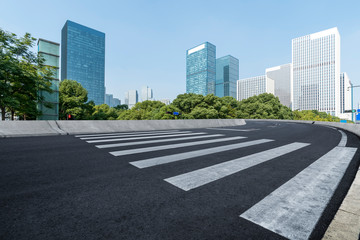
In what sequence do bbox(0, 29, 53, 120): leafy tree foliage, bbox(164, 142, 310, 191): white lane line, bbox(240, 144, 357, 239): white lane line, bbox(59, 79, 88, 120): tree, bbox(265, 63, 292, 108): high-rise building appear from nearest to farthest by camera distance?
1. bbox(240, 144, 357, 239): white lane line
2. bbox(164, 142, 310, 191): white lane line
3. bbox(0, 29, 53, 120): leafy tree foliage
4. bbox(59, 79, 88, 120): tree
5. bbox(265, 63, 292, 108): high-rise building

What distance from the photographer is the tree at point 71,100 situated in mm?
29875

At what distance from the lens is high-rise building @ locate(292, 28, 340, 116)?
135 metres

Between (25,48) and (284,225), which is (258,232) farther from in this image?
(25,48)

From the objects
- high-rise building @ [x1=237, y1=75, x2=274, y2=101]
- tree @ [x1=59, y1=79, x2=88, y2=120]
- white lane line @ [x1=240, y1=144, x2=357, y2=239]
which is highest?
high-rise building @ [x1=237, y1=75, x2=274, y2=101]

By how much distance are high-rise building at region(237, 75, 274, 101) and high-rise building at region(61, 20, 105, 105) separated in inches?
6142

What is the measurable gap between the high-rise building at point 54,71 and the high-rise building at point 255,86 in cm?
17193

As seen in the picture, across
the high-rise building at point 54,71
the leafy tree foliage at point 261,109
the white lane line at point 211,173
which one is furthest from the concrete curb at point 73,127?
the leafy tree foliage at point 261,109

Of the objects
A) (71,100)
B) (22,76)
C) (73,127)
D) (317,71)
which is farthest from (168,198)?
(317,71)

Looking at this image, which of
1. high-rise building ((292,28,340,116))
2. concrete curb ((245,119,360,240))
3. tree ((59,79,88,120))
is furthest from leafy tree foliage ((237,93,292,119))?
high-rise building ((292,28,340,116))

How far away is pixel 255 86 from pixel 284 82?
40750 mm

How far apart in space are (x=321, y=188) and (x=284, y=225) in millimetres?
1370

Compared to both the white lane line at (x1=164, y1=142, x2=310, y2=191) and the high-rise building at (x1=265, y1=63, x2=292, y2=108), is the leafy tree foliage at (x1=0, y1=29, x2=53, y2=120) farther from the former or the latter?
the high-rise building at (x1=265, y1=63, x2=292, y2=108)

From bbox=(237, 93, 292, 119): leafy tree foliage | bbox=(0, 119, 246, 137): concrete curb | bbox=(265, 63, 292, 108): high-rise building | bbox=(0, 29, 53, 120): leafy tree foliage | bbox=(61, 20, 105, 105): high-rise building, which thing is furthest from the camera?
bbox=(265, 63, 292, 108): high-rise building

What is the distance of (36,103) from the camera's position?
57.0 feet
